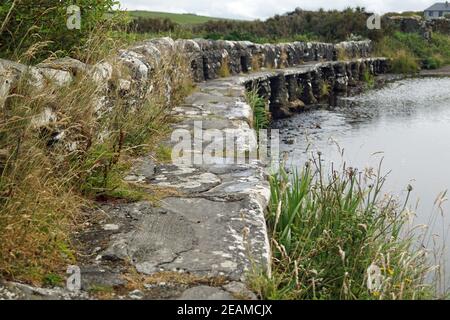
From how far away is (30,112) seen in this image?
10.5 feet

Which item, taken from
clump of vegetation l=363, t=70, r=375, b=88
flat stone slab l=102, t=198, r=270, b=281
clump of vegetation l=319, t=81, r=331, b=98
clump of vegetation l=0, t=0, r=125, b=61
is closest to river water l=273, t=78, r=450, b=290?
clump of vegetation l=319, t=81, r=331, b=98

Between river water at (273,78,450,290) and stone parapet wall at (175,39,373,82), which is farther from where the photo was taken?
stone parapet wall at (175,39,373,82)

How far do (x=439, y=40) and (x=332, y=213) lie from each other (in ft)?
74.9

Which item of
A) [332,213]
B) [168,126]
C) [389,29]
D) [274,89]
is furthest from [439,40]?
[332,213]

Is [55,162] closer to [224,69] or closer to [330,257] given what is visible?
[330,257]

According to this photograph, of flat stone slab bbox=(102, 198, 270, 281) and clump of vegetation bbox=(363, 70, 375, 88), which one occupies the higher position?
clump of vegetation bbox=(363, 70, 375, 88)

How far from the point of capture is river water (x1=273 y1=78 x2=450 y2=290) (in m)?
5.55

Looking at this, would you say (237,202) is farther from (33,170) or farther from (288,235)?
(33,170)

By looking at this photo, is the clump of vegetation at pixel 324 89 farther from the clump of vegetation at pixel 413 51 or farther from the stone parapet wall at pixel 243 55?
the clump of vegetation at pixel 413 51

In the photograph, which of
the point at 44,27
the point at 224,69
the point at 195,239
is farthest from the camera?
the point at 224,69

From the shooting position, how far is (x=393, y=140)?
8.07 meters

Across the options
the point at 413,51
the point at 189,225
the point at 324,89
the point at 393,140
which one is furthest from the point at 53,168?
the point at 413,51

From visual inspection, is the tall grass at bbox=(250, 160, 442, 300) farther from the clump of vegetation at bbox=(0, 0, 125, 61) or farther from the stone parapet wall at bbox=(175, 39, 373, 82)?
the stone parapet wall at bbox=(175, 39, 373, 82)

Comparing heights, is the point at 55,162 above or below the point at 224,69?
below
